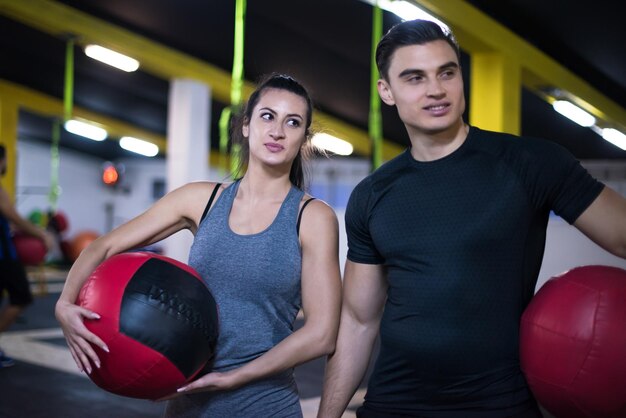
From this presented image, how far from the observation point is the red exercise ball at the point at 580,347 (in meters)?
1.19

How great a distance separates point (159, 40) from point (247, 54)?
3.73 ft

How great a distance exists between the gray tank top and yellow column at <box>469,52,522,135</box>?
18.8 feet

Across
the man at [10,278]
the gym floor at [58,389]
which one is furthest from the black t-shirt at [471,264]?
the man at [10,278]

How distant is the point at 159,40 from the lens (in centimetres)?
840

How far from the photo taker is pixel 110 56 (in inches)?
327

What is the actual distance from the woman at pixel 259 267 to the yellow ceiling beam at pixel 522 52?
14.9ft

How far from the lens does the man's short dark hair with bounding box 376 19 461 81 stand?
4.58ft

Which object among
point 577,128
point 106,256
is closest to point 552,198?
point 106,256

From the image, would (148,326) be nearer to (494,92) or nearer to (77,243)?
(494,92)

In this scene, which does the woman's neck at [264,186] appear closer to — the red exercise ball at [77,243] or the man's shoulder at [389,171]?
the man's shoulder at [389,171]

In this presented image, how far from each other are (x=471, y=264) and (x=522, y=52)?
6.58 metres

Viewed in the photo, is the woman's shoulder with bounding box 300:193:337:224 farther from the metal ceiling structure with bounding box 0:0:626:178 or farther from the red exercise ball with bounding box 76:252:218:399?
the metal ceiling structure with bounding box 0:0:626:178

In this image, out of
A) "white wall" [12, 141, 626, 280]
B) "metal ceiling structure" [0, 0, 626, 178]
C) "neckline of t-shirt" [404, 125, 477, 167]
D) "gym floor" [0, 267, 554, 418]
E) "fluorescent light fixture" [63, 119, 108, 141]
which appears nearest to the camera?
"neckline of t-shirt" [404, 125, 477, 167]

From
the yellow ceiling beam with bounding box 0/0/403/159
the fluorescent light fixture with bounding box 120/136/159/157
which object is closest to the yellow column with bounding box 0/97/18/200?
the yellow ceiling beam with bounding box 0/0/403/159
